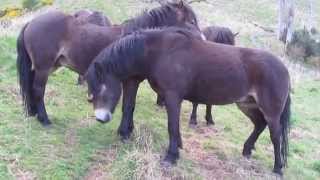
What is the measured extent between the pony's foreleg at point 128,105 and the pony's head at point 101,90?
573 mm

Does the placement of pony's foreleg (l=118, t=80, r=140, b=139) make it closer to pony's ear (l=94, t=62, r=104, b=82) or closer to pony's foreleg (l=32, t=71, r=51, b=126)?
pony's ear (l=94, t=62, r=104, b=82)

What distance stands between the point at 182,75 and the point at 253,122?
5.72 ft

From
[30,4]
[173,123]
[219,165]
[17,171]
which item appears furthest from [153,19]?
[30,4]

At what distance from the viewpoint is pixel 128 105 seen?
7.54 m

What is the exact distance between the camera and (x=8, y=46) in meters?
11.2

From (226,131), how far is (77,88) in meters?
2.85

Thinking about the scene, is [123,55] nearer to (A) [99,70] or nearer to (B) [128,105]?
(A) [99,70]

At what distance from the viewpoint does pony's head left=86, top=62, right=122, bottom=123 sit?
676 cm

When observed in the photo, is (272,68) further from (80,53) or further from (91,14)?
(91,14)

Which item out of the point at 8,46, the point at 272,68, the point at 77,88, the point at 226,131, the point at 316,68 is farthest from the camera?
the point at 316,68

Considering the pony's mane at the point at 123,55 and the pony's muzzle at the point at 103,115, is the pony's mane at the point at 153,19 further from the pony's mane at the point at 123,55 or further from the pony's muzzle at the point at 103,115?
the pony's muzzle at the point at 103,115

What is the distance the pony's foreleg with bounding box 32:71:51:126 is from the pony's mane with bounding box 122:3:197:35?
1.32 m

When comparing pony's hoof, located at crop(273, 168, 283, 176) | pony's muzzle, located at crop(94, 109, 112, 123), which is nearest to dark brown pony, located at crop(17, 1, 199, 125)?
pony's muzzle, located at crop(94, 109, 112, 123)

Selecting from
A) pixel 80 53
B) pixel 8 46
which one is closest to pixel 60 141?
pixel 80 53
